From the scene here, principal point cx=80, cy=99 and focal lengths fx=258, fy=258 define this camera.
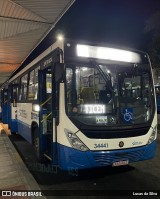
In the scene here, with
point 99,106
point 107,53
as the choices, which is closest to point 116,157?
point 99,106

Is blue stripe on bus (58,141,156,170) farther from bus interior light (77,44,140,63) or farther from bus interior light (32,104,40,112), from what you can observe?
bus interior light (77,44,140,63)

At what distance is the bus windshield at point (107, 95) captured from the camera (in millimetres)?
5242

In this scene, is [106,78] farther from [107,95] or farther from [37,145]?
[37,145]

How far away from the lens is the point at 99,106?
17.5 feet

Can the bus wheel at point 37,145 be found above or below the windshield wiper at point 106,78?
below

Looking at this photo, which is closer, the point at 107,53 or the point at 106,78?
the point at 106,78

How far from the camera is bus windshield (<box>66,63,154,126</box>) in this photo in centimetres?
524

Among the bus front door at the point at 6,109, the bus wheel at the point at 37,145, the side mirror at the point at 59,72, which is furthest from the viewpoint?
the bus front door at the point at 6,109

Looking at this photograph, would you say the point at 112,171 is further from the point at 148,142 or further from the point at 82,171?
the point at 148,142

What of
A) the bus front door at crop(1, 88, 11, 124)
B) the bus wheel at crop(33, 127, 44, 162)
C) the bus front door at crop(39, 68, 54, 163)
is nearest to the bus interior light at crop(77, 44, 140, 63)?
the bus front door at crop(39, 68, 54, 163)

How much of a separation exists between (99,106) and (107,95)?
1.05 feet

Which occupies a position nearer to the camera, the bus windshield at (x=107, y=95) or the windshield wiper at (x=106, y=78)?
the bus windshield at (x=107, y=95)

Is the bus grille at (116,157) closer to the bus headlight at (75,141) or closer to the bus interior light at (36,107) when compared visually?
the bus headlight at (75,141)

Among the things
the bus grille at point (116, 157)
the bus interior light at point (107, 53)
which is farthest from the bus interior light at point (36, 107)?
the bus grille at point (116, 157)
